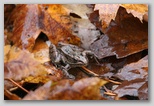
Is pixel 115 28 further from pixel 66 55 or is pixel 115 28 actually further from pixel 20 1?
pixel 20 1

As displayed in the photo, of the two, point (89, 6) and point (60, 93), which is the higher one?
point (89, 6)

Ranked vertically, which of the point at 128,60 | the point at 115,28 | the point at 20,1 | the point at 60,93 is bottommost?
the point at 60,93

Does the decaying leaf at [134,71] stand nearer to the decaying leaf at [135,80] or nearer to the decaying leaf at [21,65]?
the decaying leaf at [135,80]

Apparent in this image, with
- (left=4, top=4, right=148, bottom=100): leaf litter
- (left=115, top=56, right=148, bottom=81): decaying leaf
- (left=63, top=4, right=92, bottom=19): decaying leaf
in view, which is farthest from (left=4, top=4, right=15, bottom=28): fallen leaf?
(left=115, top=56, right=148, bottom=81): decaying leaf

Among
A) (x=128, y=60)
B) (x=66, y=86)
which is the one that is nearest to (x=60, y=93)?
(x=66, y=86)

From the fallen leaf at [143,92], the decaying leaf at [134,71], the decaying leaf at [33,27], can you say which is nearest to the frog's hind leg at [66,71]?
the decaying leaf at [33,27]

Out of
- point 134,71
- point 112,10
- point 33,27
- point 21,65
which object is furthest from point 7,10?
point 134,71
